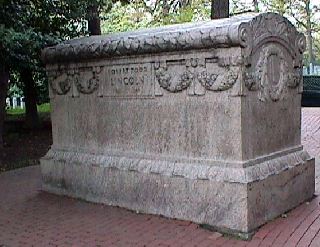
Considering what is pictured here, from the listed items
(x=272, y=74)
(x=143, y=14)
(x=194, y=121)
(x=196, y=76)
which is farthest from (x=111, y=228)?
(x=143, y=14)

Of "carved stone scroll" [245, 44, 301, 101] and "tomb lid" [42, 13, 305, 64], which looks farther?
"carved stone scroll" [245, 44, 301, 101]

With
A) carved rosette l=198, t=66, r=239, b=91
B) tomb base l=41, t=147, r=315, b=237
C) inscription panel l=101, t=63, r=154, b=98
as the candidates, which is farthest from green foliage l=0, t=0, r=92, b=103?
carved rosette l=198, t=66, r=239, b=91

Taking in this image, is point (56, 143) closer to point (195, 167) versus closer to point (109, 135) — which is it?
point (109, 135)

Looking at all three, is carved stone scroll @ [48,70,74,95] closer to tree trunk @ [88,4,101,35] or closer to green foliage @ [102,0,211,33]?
tree trunk @ [88,4,101,35]

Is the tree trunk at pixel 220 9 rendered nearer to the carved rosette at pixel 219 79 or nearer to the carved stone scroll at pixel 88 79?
the carved stone scroll at pixel 88 79

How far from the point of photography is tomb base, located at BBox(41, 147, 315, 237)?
5.09 metres

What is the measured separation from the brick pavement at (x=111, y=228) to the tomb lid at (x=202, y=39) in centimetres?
195

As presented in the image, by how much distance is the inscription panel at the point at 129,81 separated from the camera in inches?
234

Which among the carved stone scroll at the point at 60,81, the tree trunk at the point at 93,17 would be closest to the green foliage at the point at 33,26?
the tree trunk at the point at 93,17

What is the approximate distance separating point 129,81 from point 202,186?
1728 millimetres

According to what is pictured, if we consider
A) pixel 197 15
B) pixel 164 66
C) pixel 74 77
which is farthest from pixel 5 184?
pixel 197 15

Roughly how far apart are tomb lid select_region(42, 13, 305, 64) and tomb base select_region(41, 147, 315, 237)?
4.34 ft

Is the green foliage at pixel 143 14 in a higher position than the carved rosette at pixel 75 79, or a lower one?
higher

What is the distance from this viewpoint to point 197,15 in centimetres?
1970
